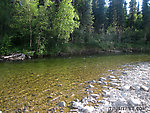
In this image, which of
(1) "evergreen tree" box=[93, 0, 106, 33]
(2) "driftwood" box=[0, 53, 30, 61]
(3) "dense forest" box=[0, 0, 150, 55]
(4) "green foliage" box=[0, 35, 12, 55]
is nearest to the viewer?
(2) "driftwood" box=[0, 53, 30, 61]

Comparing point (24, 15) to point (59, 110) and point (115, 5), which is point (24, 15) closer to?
point (59, 110)

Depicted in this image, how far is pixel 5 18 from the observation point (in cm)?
1683

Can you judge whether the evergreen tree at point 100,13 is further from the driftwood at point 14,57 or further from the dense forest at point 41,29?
the driftwood at point 14,57

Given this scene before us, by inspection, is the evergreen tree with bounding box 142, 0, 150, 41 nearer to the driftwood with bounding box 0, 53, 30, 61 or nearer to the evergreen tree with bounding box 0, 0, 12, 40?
the driftwood with bounding box 0, 53, 30, 61

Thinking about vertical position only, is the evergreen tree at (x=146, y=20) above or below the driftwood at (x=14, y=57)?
above

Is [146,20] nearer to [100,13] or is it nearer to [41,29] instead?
[100,13]

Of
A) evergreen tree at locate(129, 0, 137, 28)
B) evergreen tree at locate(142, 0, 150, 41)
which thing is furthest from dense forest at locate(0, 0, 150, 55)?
evergreen tree at locate(129, 0, 137, 28)

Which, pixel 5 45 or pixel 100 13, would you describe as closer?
pixel 5 45

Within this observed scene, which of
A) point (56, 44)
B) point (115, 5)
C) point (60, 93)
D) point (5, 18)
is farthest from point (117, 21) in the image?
point (60, 93)

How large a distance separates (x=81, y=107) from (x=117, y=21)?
41853mm

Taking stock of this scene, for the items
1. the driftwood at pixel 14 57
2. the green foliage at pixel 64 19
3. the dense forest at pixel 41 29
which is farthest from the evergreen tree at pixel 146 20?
the driftwood at pixel 14 57

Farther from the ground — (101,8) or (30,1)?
(101,8)

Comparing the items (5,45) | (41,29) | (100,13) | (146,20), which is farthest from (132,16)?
(5,45)

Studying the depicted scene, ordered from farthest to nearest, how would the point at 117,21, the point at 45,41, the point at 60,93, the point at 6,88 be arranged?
the point at 117,21, the point at 45,41, the point at 6,88, the point at 60,93
